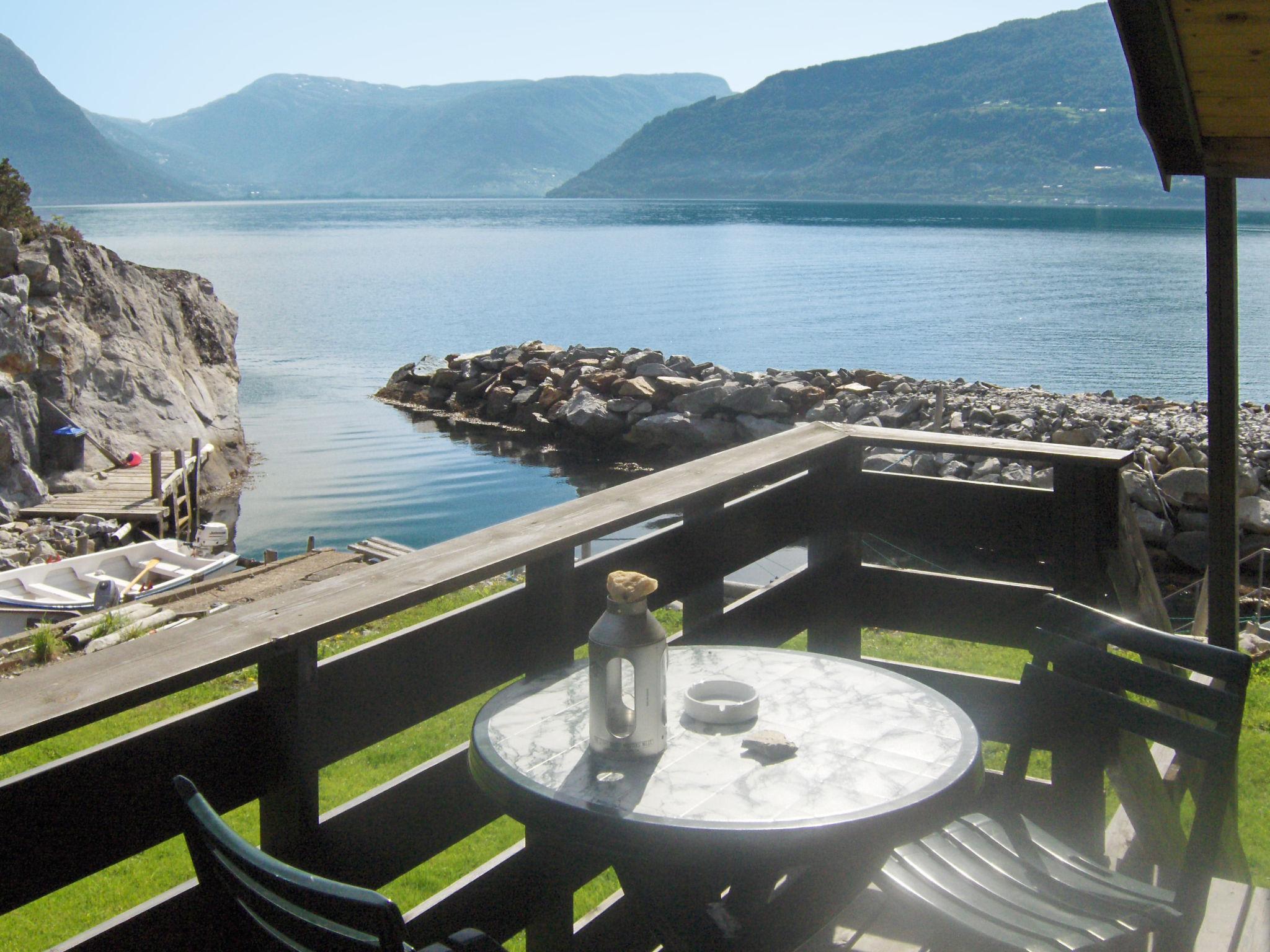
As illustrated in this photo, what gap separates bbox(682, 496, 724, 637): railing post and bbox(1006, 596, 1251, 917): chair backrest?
892 mm

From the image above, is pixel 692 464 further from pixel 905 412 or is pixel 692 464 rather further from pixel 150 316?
pixel 150 316

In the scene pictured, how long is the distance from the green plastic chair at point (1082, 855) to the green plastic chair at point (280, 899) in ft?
4.19

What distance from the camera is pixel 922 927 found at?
2887 millimetres

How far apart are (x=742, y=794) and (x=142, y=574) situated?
59.6 ft

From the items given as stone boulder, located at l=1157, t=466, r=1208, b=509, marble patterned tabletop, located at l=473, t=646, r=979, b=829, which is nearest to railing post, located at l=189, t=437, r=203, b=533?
stone boulder, located at l=1157, t=466, r=1208, b=509

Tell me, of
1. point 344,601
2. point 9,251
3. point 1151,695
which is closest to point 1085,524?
point 1151,695

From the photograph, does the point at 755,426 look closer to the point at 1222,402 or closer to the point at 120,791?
the point at 1222,402

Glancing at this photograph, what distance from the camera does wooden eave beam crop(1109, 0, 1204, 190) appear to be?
253 cm

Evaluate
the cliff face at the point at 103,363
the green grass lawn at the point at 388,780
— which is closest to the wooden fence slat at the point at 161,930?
the green grass lawn at the point at 388,780

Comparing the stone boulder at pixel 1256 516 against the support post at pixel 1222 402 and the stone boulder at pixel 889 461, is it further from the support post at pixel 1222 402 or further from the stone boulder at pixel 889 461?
the support post at pixel 1222 402

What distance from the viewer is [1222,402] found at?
3.69 meters

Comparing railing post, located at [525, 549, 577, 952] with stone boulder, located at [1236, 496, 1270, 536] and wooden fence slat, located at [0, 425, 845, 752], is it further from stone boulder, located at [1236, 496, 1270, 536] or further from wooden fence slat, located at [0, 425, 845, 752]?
stone boulder, located at [1236, 496, 1270, 536]

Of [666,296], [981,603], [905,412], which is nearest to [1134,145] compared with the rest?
[666,296]

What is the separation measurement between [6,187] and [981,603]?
2937 cm
